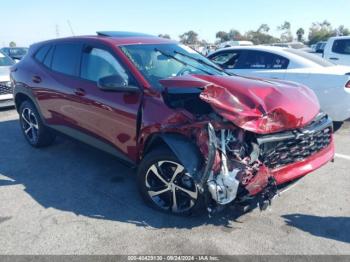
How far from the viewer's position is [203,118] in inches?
116

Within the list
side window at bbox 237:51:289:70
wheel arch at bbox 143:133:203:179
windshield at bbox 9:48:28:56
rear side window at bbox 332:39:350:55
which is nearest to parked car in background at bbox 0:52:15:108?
side window at bbox 237:51:289:70

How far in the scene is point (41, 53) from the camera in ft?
17.1

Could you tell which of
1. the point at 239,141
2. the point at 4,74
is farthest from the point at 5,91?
the point at 239,141

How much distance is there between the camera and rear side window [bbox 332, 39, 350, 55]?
10609 mm

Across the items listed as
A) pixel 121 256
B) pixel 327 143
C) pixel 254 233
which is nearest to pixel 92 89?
pixel 121 256

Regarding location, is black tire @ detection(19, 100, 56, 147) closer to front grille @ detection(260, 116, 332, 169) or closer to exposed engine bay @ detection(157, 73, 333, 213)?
exposed engine bay @ detection(157, 73, 333, 213)

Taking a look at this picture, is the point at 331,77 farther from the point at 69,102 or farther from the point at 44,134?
the point at 44,134

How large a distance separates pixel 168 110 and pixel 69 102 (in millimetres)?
1773

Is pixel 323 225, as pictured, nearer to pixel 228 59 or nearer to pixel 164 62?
pixel 164 62

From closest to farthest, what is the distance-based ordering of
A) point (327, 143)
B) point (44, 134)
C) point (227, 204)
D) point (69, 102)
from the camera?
point (227, 204) → point (327, 143) → point (69, 102) → point (44, 134)

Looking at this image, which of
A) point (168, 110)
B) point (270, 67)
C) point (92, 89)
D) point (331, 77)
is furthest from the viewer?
point (270, 67)

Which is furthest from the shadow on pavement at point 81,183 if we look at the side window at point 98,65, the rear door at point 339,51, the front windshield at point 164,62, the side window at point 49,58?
the rear door at point 339,51

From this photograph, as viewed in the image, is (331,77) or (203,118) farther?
(331,77)

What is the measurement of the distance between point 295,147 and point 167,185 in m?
1.27
